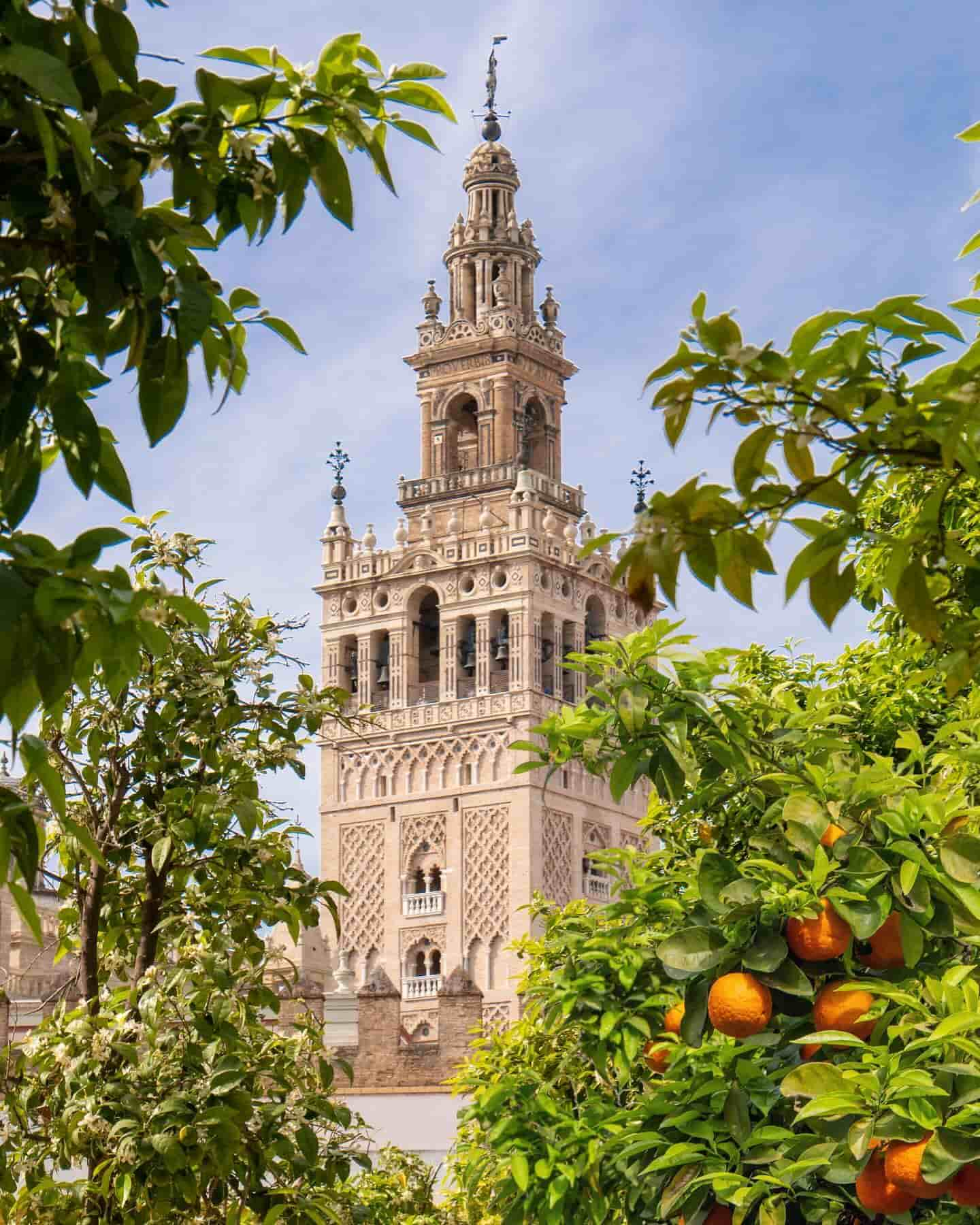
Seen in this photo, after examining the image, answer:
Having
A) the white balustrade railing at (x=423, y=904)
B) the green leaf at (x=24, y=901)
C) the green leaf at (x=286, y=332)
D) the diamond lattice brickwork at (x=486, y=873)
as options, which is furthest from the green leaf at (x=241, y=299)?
the white balustrade railing at (x=423, y=904)

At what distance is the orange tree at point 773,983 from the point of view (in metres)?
4.40

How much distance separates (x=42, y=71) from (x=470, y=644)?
45.4m

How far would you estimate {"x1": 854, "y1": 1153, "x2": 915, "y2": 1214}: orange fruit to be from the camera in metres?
4.39

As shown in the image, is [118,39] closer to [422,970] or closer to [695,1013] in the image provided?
[695,1013]

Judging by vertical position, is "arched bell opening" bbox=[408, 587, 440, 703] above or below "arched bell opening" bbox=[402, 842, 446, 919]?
above

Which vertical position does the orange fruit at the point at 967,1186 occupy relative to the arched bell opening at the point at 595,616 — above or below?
below

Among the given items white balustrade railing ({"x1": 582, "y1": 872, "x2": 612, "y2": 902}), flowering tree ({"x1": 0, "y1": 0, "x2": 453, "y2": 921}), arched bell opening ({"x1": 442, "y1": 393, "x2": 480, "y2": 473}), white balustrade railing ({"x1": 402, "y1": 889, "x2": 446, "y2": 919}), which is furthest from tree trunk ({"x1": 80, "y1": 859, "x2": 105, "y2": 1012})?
arched bell opening ({"x1": 442, "y1": 393, "x2": 480, "y2": 473})

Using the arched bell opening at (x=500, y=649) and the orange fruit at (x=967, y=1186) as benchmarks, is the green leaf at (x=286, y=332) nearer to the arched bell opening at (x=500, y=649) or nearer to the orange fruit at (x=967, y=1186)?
the orange fruit at (x=967, y=1186)

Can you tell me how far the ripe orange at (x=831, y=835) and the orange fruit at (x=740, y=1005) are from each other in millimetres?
505

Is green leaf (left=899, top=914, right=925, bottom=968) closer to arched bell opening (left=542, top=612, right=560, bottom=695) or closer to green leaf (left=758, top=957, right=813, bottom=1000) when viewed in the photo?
green leaf (left=758, top=957, right=813, bottom=1000)

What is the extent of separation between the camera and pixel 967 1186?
14.0 ft

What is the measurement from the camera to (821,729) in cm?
627

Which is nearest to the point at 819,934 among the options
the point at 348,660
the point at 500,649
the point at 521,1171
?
the point at 521,1171

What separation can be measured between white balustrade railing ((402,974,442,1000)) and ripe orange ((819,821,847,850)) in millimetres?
40382
